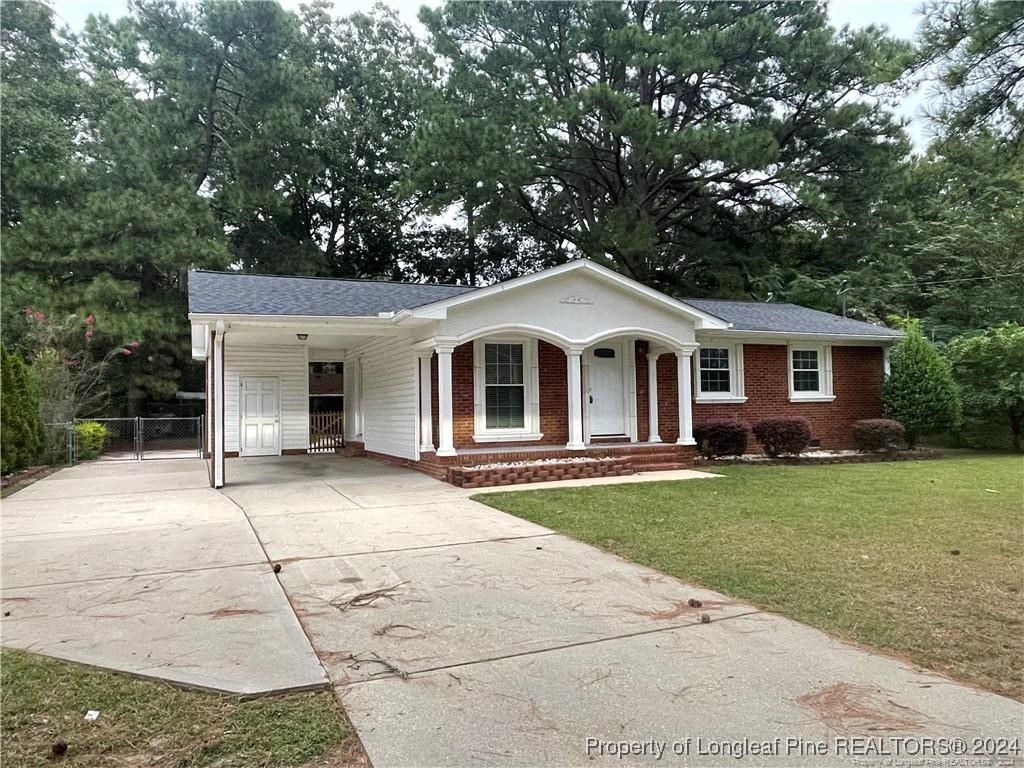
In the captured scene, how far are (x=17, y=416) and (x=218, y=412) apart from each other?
17.4 feet

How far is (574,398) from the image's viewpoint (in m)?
12.3

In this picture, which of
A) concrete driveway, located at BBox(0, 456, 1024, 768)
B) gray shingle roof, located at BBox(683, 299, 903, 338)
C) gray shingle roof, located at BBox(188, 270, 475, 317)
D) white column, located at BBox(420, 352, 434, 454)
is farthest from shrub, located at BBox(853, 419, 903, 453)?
concrete driveway, located at BBox(0, 456, 1024, 768)

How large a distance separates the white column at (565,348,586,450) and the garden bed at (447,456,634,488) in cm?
38

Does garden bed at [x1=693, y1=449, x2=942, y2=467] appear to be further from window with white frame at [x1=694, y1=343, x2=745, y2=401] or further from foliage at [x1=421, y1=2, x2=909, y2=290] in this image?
foliage at [x1=421, y1=2, x2=909, y2=290]

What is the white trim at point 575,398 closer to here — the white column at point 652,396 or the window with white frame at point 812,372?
the white column at point 652,396

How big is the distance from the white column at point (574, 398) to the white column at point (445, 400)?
2.25 meters

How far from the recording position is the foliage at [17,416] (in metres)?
12.6

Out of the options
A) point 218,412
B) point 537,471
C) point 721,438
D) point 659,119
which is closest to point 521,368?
point 537,471

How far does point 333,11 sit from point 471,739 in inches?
1431

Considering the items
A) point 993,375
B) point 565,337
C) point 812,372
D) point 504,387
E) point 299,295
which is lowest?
point 504,387

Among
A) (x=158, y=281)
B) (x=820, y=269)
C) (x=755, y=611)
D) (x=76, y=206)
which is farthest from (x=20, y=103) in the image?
(x=820, y=269)

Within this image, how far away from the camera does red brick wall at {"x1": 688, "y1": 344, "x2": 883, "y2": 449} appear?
1524 centimetres

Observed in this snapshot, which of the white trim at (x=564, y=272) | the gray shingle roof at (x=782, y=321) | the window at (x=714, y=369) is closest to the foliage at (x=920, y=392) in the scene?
the gray shingle roof at (x=782, y=321)

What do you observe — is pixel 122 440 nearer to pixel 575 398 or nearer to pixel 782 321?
pixel 575 398
